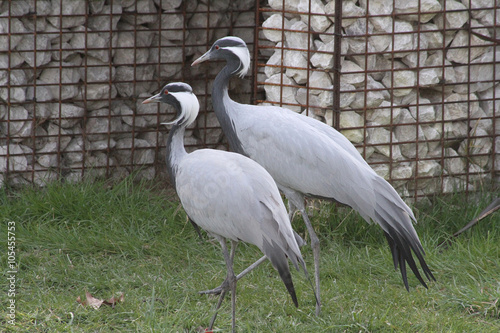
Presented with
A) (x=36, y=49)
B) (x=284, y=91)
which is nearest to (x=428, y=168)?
(x=284, y=91)

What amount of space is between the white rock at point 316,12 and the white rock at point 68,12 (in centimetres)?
181

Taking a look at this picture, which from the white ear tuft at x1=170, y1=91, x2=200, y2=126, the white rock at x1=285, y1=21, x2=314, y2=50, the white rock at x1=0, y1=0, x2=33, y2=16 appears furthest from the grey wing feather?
the white rock at x1=0, y1=0, x2=33, y2=16

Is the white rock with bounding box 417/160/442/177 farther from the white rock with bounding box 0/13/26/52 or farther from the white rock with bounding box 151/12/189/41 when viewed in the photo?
the white rock with bounding box 0/13/26/52

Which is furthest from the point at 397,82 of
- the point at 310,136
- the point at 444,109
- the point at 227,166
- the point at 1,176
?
the point at 1,176

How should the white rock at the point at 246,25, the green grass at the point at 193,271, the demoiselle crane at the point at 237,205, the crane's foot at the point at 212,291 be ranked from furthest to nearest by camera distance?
1. the white rock at the point at 246,25
2. the crane's foot at the point at 212,291
3. the green grass at the point at 193,271
4. the demoiselle crane at the point at 237,205

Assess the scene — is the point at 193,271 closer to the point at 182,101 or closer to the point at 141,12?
the point at 182,101

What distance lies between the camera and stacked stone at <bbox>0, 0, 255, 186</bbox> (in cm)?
572

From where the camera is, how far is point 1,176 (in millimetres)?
5734

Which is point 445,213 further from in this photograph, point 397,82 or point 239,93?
point 239,93

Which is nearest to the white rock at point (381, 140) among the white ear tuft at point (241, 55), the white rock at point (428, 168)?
the white rock at point (428, 168)

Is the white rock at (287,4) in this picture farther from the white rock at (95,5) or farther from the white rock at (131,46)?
the white rock at (95,5)

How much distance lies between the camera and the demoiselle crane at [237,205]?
12.0 ft

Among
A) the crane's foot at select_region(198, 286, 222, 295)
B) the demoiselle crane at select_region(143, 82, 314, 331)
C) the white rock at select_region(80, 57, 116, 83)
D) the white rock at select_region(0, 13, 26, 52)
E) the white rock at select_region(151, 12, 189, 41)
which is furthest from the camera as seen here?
the white rock at select_region(151, 12, 189, 41)

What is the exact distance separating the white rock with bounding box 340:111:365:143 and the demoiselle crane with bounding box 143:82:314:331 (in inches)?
63.0
